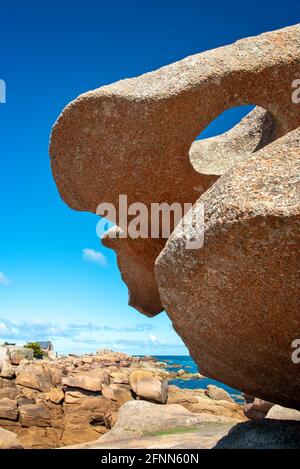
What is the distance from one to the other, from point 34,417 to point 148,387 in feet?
13.7

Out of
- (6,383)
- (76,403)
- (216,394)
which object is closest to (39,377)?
(6,383)

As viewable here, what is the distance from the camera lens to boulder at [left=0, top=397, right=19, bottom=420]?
16.9m

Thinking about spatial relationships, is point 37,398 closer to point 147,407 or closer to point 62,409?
point 62,409

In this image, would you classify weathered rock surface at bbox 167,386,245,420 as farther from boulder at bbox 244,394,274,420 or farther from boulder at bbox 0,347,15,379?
boulder at bbox 0,347,15,379

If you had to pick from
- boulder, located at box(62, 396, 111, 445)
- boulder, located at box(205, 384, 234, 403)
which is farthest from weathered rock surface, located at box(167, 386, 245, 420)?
boulder, located at box(205, 384, 234, 403)

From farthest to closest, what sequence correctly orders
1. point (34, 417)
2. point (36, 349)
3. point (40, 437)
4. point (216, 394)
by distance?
point (36, 349) < point (216, 394) < point (34, 417) < point (40, 437)

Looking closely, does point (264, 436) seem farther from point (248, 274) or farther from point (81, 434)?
point (81, 434)

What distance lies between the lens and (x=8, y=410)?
1711 cm

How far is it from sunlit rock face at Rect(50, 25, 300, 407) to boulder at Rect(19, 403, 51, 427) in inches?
385

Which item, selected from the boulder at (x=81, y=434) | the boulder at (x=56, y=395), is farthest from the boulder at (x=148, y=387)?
the boulder at (x=56, y=395)

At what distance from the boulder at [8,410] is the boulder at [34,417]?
207 millimetres

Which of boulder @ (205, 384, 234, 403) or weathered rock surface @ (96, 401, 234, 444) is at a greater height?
weathered rock surface @ (96, 401, 234, 444)

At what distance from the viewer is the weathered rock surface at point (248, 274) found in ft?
12.5

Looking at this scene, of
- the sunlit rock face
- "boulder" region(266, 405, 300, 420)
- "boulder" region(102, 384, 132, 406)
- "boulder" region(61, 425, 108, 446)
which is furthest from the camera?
"boulder" region(102, 384, 132, 406)
